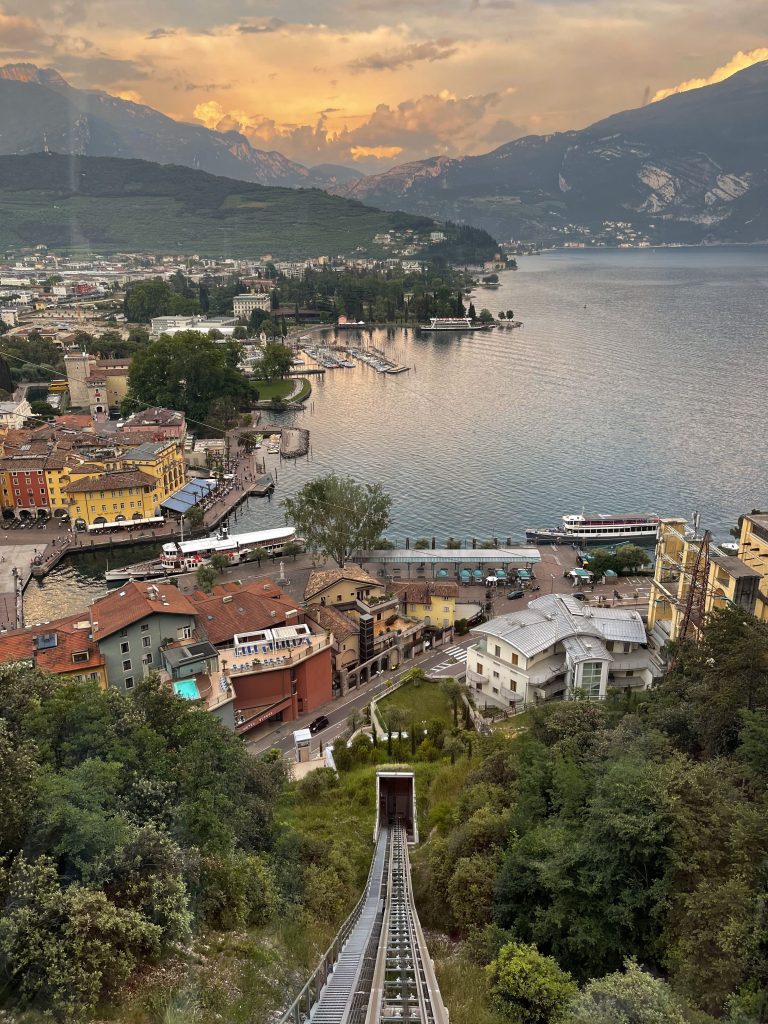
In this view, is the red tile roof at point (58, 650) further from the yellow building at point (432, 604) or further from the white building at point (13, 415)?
the white building at point (13, 415)

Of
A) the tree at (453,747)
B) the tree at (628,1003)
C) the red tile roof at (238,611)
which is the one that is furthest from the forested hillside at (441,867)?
the red tile roof at (238,611)

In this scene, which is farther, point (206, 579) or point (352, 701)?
point (206, 579)

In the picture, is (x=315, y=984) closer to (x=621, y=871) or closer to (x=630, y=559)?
(x=621, y=871)

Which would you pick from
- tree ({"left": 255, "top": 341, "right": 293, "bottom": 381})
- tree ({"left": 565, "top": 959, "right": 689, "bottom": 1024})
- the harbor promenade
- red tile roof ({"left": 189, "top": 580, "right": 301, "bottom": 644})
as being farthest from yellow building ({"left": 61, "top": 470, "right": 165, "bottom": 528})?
tree ({"left": 565, "top": 959, "right": 689, "bottom": 1024})

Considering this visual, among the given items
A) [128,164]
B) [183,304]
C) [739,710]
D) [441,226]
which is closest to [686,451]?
[739,710]

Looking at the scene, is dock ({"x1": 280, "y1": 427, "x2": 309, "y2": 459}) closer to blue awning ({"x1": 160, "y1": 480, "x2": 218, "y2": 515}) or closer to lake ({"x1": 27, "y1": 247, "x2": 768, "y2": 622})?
lake ({"x1": 27, "y1": 247, "x2": 768, "y2": 622})

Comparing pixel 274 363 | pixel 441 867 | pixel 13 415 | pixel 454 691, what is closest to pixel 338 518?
pixel 454 691

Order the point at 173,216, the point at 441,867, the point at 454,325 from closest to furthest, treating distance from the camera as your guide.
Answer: the point at 441,867
the point at 454,325
the point at 173,216

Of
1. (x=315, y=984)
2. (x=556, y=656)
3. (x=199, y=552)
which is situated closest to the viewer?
(x=315, y=984)
